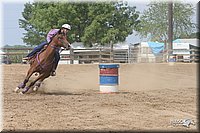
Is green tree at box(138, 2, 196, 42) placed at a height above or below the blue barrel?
above

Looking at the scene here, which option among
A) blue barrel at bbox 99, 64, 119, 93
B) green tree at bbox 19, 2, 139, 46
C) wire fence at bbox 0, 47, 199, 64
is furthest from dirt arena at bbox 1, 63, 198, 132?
green tree at bbox 19, 2, 139, 46

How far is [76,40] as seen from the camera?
4816cm

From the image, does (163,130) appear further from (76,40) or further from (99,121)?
(76,40)

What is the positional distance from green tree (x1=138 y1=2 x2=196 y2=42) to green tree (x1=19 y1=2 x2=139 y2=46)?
8163 mm

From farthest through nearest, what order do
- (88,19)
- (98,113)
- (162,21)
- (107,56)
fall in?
(162,21) < (88,19) < (107,56) < (98,113)

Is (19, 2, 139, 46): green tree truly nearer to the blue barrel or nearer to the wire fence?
the wire fence

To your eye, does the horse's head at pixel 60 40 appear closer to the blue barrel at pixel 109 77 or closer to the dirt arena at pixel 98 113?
the blue barrel at pixel 109 77

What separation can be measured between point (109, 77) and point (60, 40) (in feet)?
5.90

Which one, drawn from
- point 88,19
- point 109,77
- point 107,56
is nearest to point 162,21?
point 88,19

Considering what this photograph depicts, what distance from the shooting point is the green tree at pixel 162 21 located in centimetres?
5606

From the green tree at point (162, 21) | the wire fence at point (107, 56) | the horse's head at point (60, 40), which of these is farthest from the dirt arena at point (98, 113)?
the green tree at point (162, 21)

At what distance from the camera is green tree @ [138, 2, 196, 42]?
2207 inches

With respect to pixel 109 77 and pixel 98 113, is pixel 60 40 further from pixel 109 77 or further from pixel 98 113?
pixel 98 113

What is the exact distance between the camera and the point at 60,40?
11.4m
